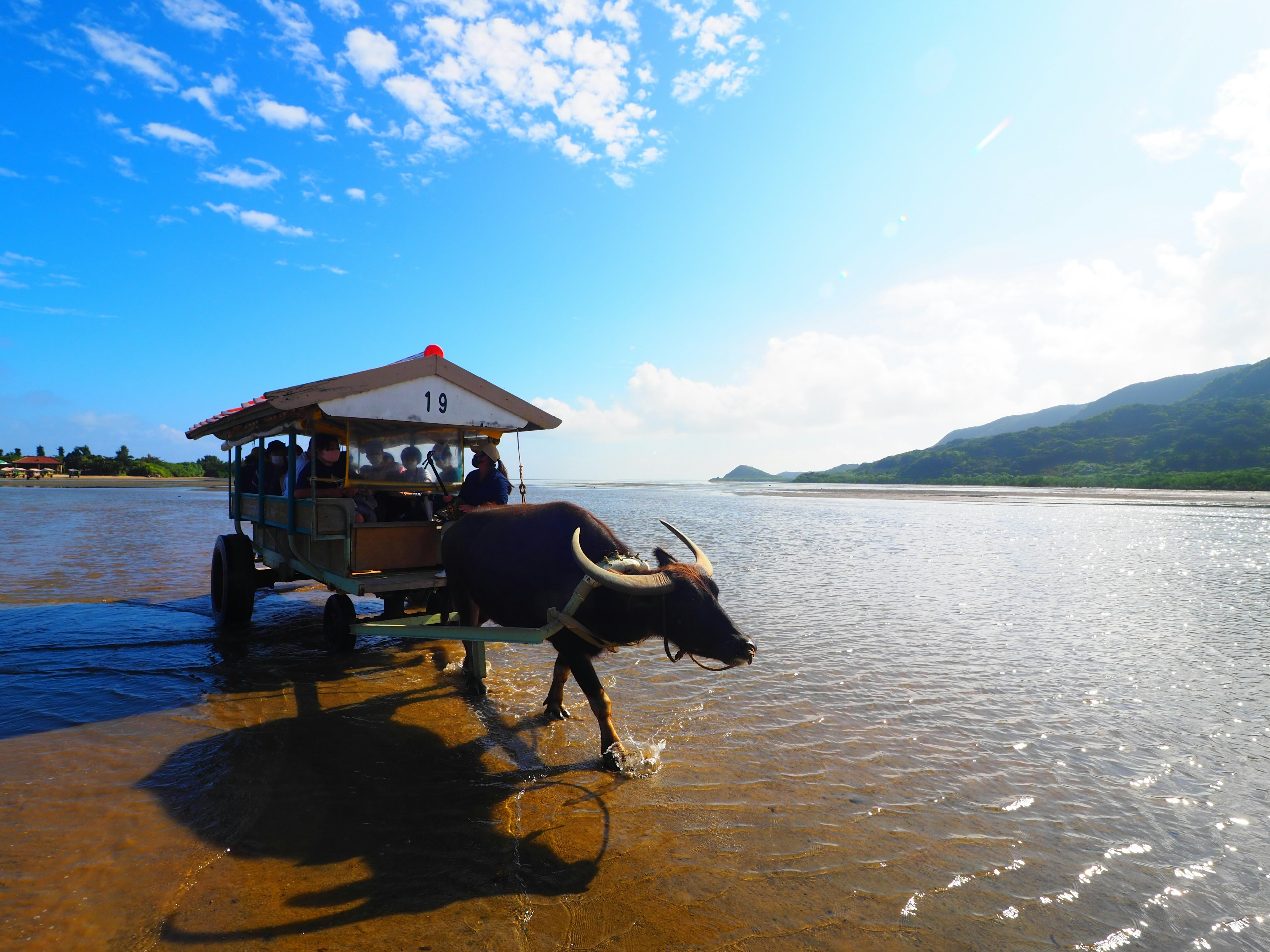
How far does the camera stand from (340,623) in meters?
5.69

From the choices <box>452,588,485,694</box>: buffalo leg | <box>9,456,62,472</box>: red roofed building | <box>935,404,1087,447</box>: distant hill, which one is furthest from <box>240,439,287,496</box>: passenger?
<box>935,404,1087,447</box>: distant hill

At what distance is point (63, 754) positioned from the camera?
3.81 m

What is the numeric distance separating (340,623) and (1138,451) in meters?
85.3

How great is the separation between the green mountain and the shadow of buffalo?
58.9 meters

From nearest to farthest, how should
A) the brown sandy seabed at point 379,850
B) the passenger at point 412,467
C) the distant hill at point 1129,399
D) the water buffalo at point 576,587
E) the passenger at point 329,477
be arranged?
the brown sandy seabed at point 379,850 → the water buffalo at point 576,587 → the passenger at point 329,477 → the passenger at point 412,467 → the distant hill at point 1129,399

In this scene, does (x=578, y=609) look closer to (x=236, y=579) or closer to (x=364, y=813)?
(x=364, y=813)

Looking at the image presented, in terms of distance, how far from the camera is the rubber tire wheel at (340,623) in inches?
223

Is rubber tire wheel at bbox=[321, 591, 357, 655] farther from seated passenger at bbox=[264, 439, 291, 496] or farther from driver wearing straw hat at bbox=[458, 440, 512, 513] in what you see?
seated passenger at bbox=[264, 439, 291, 496]

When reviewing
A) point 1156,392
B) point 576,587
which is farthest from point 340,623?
point 1156,392

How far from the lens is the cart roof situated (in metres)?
4.80

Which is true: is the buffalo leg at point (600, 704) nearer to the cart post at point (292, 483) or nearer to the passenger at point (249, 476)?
the cart post at point (292, 483)

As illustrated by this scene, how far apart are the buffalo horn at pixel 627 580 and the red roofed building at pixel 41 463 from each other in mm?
75171

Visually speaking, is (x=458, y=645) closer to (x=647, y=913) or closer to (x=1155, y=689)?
(x=647, y=913)

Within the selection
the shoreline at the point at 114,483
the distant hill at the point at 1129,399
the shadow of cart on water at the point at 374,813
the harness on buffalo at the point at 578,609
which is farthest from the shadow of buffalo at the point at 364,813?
the distant hill at the point at 1129,399
